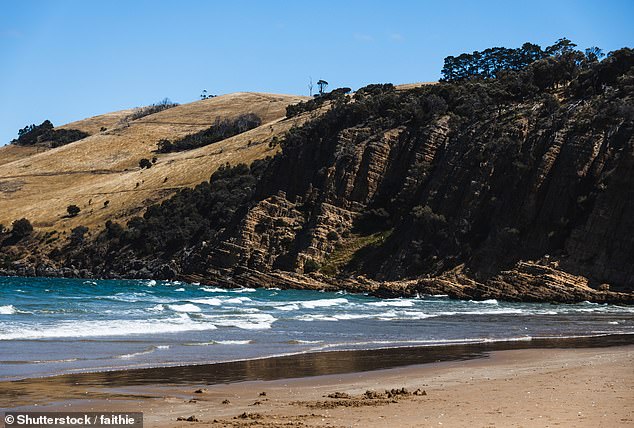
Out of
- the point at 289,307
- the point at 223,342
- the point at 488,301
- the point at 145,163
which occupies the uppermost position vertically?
the point at 145,163

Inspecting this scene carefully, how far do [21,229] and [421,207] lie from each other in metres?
53.6

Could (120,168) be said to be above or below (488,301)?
above

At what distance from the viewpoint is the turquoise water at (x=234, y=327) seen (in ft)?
69.0

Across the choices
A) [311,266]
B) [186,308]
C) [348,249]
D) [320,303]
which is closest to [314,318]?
[186,308]

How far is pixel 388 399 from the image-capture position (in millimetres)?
14219

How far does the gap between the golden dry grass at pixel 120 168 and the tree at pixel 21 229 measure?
1.88m

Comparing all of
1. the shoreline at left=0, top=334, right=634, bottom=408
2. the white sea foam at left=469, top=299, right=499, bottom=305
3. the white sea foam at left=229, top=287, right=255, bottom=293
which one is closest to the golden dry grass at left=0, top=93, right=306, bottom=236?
the white sea foam at left=229, top=287, right=255, bottom=293

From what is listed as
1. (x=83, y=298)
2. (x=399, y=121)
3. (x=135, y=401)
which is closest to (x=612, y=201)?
(x=399, y=121)

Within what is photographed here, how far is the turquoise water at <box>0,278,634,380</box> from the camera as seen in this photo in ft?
69.0

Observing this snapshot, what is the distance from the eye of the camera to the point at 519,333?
96.0 ft

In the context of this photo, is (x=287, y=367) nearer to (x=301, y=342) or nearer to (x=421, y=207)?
(x=301, y=342)

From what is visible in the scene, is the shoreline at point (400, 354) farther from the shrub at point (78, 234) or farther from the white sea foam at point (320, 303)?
the shrub at point (78, 234)

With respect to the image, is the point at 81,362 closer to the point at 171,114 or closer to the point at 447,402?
the point at 447,402

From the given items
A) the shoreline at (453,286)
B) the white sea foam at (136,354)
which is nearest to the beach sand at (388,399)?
the white sea foam at (136,354)
